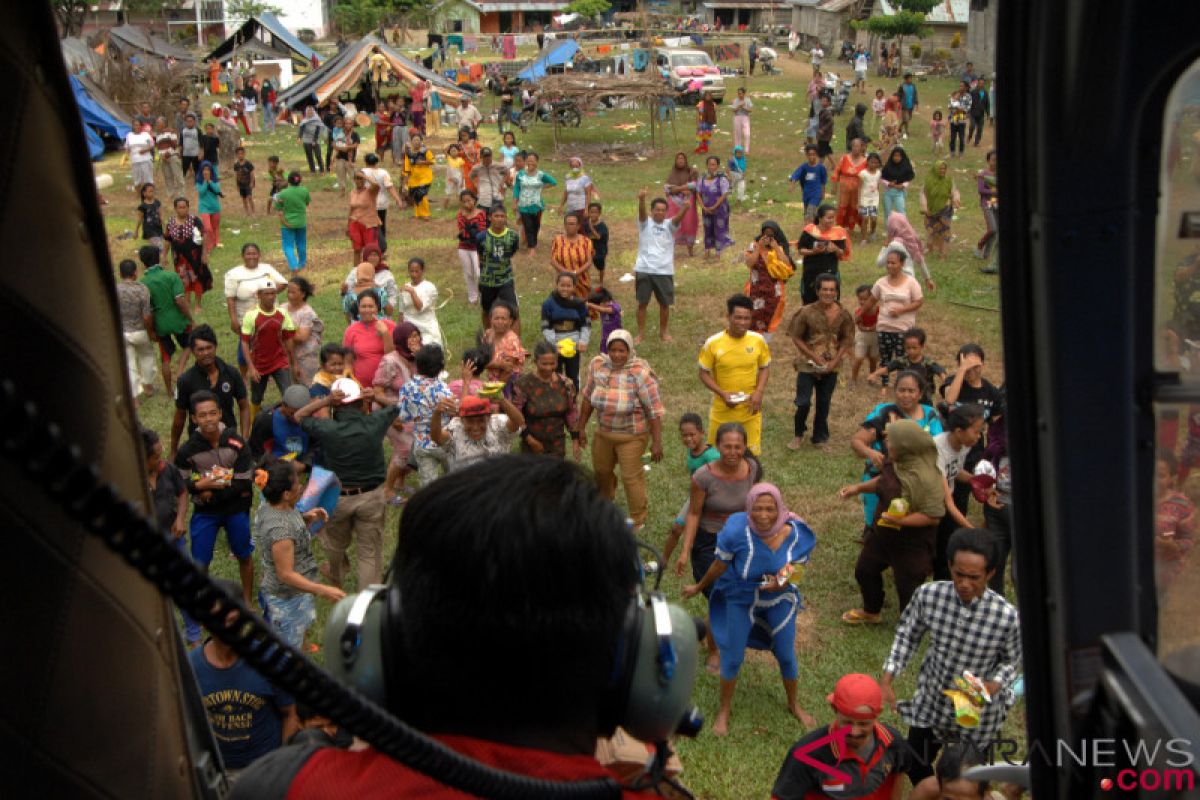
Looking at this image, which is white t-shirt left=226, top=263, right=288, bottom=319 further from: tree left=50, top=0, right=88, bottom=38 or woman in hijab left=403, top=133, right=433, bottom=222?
tree left=50, top=0, right=88, bottom=38

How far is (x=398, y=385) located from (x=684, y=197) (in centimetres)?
850

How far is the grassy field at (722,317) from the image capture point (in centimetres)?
690

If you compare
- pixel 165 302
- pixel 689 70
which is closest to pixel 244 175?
pixel 165 302

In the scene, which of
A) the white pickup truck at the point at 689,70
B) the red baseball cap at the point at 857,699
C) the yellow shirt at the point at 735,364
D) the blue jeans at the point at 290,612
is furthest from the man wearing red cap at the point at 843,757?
the white pickup truck at the point at 689,70

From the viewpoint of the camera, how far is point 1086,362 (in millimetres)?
1716

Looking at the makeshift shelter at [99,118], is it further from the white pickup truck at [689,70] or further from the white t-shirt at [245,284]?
the white t-shirt at [245,284]

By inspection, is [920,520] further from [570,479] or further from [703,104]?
[703,104]

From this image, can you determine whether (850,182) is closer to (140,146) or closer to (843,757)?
(140,146)

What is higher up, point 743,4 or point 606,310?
point 743,4

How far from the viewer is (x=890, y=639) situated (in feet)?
24.6

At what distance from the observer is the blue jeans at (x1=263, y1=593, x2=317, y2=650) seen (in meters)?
6.57

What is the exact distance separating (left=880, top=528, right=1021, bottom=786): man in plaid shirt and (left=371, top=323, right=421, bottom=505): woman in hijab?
4298 mm

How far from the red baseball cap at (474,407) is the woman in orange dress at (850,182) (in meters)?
10.8

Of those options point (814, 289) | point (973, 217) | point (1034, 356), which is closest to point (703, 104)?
point (973, 217)
